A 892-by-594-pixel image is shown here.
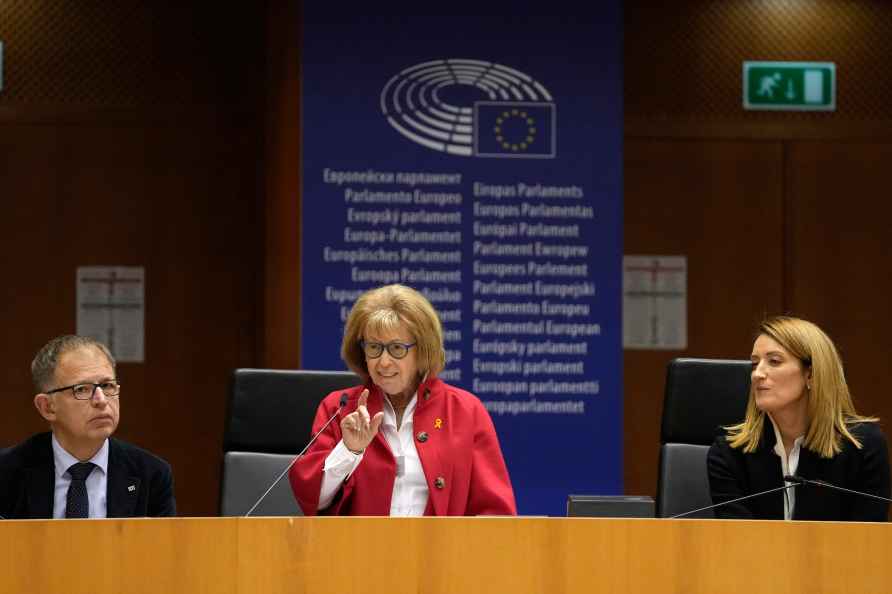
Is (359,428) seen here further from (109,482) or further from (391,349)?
(109,482)

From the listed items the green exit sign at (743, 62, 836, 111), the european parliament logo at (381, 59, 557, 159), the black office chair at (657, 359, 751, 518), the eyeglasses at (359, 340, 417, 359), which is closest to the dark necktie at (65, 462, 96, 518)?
the eyeglasses at (359, 340, 417, 359)

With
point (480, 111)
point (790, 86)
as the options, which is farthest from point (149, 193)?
point (790, 86)

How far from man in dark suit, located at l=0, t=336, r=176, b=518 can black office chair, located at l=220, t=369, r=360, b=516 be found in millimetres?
471

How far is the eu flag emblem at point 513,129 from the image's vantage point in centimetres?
477

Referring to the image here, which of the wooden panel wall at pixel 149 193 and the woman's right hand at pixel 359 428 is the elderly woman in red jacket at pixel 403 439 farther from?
the wooden panel wall at pixel 149 193

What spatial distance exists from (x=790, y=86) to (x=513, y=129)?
5.14 ft

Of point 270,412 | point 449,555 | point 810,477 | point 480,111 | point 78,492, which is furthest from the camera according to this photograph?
point 480,111

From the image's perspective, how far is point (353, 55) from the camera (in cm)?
465

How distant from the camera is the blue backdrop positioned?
4711mm

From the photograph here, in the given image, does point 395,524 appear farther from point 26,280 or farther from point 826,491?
point 26,280

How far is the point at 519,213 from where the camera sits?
4770mm

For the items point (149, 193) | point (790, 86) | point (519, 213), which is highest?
point (790, 86)

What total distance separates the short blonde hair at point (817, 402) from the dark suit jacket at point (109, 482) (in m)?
1.43

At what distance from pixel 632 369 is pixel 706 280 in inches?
20.9
